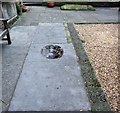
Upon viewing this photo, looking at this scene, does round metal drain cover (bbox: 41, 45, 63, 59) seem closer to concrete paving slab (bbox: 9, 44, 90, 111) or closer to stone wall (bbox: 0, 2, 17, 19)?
concrete paving slab (bbox: 9, 44, 90, 111)

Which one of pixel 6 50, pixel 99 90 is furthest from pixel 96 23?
pixel 99 90

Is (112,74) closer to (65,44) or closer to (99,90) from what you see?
(99,90)

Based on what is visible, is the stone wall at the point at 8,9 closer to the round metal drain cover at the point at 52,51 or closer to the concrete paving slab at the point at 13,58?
the concrete paving slab at the point at 13,58

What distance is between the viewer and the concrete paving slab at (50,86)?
10.4 feet

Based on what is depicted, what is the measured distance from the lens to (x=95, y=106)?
3.16 meters

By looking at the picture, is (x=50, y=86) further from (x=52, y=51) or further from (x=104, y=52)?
(x=104, y=52)

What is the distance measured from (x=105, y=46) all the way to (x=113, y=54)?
64cm

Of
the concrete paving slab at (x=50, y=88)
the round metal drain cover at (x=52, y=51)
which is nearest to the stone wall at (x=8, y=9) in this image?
the round metal drain cover at (x=52, y=51)

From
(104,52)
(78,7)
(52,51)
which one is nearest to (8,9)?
(52,51)

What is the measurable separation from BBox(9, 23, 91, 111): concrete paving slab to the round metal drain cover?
0.49 feet

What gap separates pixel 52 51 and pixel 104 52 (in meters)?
1.30

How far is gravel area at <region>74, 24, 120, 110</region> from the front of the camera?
12.7 ft

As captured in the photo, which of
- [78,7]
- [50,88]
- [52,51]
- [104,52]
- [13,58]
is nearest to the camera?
[50,88]

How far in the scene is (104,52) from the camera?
5.66 metres
